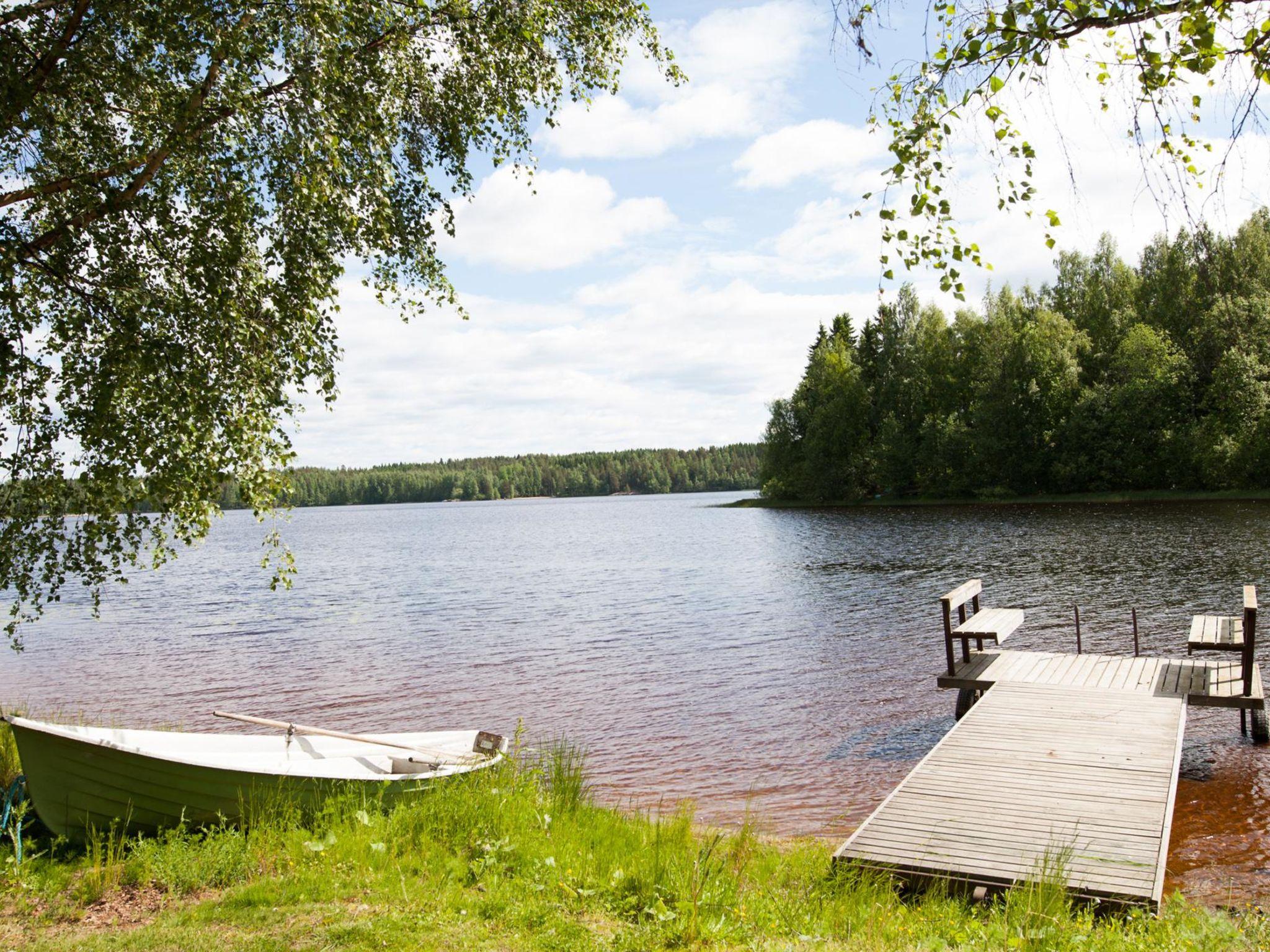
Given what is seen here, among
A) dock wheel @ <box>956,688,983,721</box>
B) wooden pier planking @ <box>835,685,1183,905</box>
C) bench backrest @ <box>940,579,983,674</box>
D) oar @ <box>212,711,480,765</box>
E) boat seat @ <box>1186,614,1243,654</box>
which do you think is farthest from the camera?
dock wheel @ <box>956,688,983,721</box>

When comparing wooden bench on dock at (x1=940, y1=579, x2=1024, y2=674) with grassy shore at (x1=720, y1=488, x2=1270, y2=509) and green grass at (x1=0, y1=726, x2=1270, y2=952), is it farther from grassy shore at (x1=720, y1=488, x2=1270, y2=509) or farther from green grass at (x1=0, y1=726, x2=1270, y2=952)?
grassy shore at (x1=720, y1=488, x2=1270, y2=509)

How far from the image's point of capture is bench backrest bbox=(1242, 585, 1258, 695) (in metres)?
10.4

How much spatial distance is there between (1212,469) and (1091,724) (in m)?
54.3

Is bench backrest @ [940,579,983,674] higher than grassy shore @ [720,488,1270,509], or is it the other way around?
bench backrest @ [940,579,983,674]

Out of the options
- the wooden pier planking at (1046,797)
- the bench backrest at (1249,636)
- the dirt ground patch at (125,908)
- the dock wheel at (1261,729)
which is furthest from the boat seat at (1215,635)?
the dirt ground patch at (125,908)

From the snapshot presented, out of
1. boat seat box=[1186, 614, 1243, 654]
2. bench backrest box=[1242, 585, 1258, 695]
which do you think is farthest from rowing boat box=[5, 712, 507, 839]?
boat seat box=[1186, 614, 1243, 654]

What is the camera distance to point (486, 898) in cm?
617

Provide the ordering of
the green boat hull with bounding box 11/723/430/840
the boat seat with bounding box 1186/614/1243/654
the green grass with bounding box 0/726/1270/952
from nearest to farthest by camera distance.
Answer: the green grass with bounding box 0/726/1270/952 → the green boat hull with bounding box 11/723/430/840 → the boat seat with bounding box 1186/614/1243/654

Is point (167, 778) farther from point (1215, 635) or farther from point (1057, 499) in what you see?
point (1057, 499)

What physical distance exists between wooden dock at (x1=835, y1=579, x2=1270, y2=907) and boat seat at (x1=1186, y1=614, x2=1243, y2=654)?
37 millimetres

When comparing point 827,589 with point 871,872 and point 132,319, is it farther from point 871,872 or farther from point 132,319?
point 132,319

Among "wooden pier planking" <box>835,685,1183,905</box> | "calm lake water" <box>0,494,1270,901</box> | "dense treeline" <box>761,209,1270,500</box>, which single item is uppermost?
"dense treeline" <box>761,209,1270,500</box>

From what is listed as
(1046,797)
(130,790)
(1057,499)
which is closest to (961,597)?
(1046,797)

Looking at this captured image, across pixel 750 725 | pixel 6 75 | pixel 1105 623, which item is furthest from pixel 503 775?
pixel 1105 623
